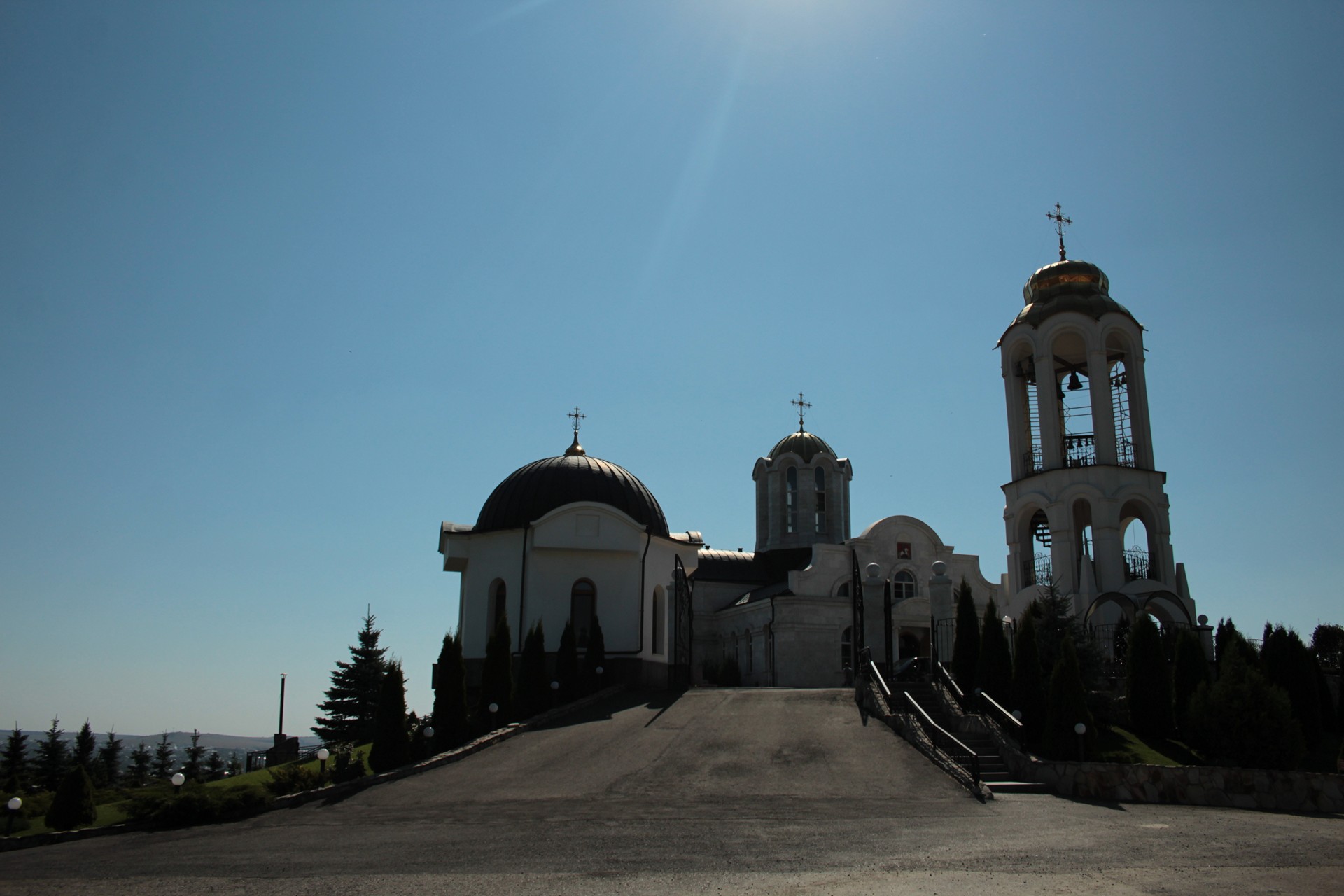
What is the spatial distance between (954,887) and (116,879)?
772 centimetres

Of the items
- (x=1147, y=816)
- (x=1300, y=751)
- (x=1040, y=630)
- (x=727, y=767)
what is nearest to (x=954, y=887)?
(x=1147, y=816)

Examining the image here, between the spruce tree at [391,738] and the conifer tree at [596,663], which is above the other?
→ the conifer tree at [596,663]

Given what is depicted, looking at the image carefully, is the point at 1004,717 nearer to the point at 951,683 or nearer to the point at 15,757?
the point at 951,683

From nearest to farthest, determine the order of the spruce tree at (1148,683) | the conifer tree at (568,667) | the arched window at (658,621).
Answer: the spruce tree at (1148,683), the conifer tree at (568,667), the arched window at (658,621)

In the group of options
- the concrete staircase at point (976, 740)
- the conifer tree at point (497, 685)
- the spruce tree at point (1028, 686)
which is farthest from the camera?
the conifer tree at point (497, 685)

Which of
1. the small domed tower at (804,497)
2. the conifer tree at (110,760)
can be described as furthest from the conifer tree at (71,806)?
the small domed tower at (804,497)

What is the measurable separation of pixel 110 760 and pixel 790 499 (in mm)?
29648

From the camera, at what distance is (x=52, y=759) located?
37.1 m

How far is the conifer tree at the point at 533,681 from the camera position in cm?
2172

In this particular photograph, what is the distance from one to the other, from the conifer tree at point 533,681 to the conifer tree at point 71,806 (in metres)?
8.92

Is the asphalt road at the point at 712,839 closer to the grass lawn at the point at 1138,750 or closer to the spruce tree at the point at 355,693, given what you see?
the grass lawn at the point at 1138,750

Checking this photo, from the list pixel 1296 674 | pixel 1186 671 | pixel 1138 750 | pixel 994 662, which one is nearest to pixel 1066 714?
pixel 1138 750

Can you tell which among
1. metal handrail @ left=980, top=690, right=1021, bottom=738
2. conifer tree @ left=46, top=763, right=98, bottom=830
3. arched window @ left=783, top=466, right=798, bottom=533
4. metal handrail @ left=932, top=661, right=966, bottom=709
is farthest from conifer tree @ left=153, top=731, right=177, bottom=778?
metal handrail @ left=980, top=690, right=1021, bottom=738

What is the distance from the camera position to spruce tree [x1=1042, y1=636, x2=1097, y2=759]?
15.2 metres
